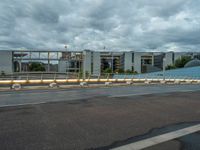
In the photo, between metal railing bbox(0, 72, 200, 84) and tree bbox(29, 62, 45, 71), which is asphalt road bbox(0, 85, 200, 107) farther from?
tree bbox(29, 62, 45, 71)

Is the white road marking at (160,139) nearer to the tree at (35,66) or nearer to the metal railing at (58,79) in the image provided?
the metal railing at (58,79)

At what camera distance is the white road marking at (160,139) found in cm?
409

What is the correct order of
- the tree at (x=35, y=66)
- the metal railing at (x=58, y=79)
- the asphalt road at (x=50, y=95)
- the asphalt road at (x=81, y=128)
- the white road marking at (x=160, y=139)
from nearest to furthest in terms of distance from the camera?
the white road marking at (x=160, y=139) < the asphalt road at (x=81, y=128) < the asphalt road at (x=50, y=95) < the metal railing at (x=58, y=79) < the tree at (x=35, y=66)

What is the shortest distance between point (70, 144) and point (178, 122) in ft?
12.1

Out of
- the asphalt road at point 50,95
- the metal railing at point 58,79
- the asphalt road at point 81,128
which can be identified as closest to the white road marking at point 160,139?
the asphalt road at point 81,128

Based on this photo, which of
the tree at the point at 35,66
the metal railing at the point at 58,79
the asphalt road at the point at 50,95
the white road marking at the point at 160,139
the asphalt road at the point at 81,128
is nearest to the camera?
the white road marking at the point at 160,139

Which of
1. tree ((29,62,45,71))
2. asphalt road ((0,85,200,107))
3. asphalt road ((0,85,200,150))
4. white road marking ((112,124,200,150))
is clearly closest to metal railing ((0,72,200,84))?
asphalt road ((0,85,200,107))

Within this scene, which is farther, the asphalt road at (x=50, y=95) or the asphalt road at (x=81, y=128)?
the asphalt road at (x=50, y=95)

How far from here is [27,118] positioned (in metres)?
6.48

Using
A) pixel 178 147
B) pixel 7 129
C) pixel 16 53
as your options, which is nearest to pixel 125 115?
pixel 178 147

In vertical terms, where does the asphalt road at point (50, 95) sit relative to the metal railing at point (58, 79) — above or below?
below

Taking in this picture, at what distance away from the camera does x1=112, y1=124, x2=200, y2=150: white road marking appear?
13.4ft

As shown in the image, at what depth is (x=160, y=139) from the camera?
4.57 meters

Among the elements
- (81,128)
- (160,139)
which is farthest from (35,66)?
(160,139)
